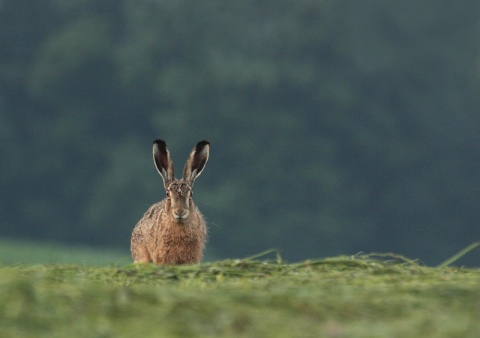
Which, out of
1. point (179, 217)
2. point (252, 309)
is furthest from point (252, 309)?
point (179, 217)

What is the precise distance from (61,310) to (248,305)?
37.0 inches

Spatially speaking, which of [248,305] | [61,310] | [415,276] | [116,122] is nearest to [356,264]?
[415,276]

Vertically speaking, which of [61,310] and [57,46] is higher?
[57,46]

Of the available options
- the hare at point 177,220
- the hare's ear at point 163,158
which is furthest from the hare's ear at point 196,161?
the hare's ear at point 163,158

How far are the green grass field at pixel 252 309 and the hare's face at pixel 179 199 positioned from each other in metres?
2.93

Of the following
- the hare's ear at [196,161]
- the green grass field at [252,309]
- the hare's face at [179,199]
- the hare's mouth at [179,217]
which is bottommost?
the green grass field at [252,309]

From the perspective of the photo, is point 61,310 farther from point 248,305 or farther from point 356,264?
point 356,264

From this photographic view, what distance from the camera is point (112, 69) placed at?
51062 mm

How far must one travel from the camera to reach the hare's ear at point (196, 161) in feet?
35.5

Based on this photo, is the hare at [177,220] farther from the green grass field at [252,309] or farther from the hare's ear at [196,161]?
the green grass field at [252,309]

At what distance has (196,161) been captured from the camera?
11008 millimetres

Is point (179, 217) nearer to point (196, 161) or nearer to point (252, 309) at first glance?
point (196, 161)

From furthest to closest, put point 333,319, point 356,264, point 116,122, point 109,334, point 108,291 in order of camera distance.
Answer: point 116,122 → point 356,264 → point 108,291 → point 333,319 → point 109,334

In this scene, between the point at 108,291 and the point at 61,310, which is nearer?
the point at 61,310
